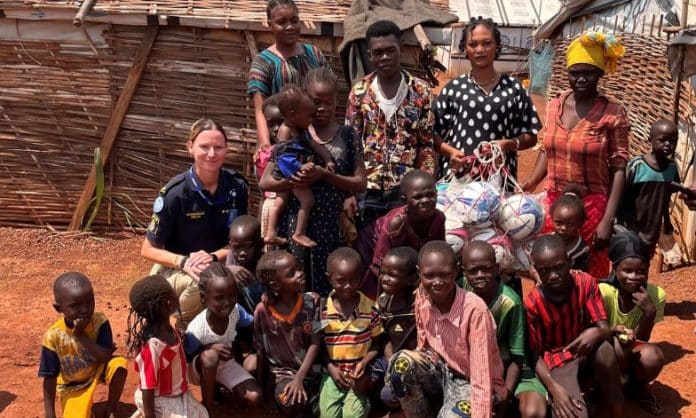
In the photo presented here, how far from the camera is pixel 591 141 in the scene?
14.7 feet

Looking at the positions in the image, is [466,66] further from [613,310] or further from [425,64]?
[613,310]

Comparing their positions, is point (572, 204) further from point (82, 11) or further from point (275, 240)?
point (82, 11)

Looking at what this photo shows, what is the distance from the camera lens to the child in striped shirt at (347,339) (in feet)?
13.0

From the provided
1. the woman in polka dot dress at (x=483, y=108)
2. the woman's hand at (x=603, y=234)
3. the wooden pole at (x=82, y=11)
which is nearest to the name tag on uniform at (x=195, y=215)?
the woman in polka dot dress at (x=483, y=108)

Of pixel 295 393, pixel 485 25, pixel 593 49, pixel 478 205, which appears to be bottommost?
pixel 295 393

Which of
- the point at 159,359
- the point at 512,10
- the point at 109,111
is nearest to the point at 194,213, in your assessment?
the point at 159,359

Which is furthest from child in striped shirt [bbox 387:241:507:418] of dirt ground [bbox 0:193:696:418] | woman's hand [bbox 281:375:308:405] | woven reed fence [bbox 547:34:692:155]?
woven reed fence [bbox 547:34:692:155]

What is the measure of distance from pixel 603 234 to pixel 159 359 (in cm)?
249

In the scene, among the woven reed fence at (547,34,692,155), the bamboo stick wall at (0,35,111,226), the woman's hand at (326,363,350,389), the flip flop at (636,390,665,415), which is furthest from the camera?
the woven reed fence at (547,34,692,155)

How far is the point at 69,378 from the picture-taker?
3914 millimetres

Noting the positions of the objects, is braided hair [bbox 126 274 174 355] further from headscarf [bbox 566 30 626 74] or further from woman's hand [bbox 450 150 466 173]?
headscarf [bbox 566 30 626 74]

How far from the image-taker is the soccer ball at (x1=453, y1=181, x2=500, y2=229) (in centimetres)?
426

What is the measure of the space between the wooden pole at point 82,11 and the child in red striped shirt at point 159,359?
129 inches

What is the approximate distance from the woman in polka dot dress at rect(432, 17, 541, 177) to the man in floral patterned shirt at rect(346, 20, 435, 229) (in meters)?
0.15
